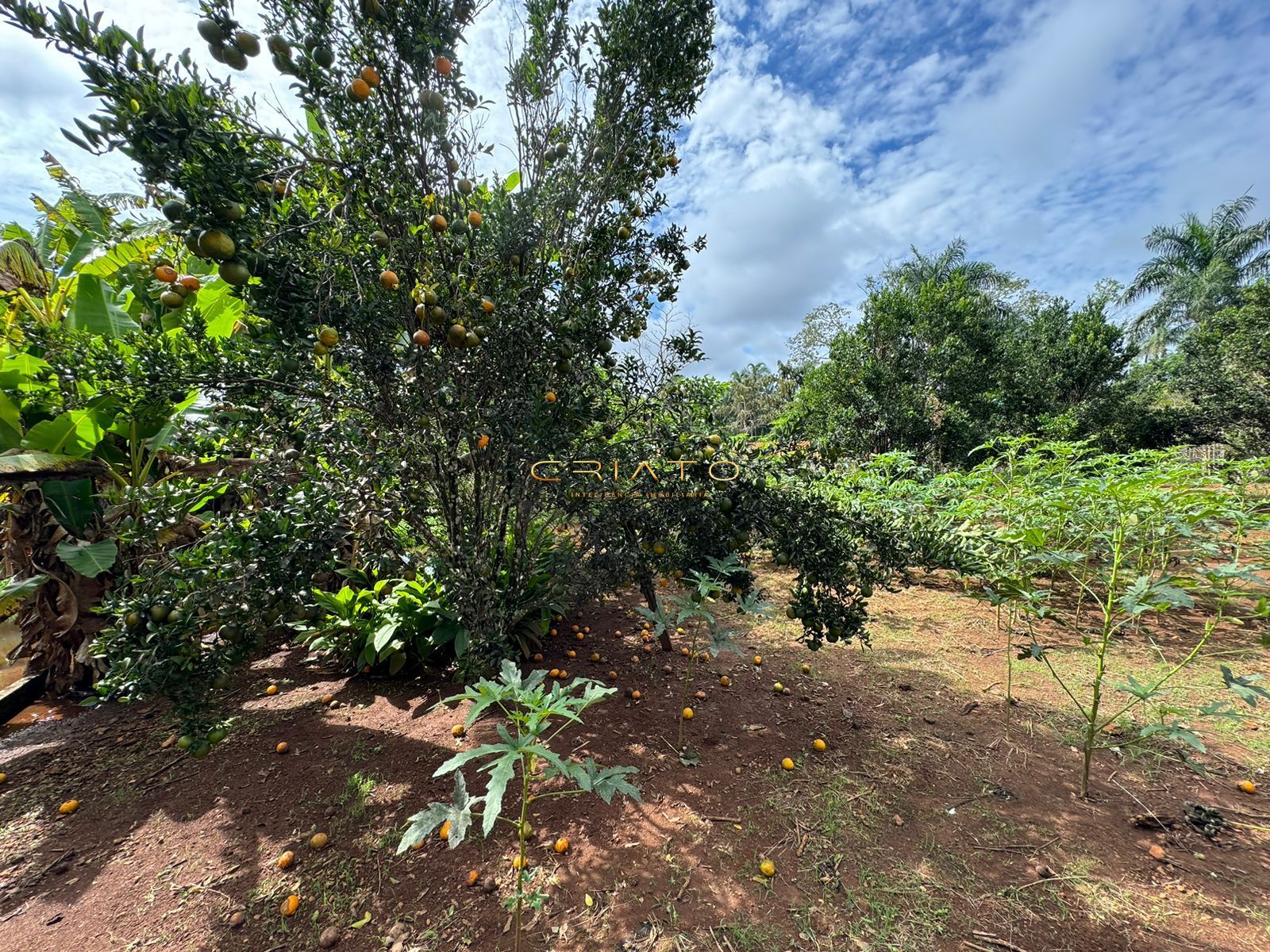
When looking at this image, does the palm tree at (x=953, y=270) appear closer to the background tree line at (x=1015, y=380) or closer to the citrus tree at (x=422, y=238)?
the background tree line at (x=1015, y=380)

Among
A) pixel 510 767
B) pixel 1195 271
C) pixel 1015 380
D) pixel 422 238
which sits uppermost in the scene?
pixel 1195 271

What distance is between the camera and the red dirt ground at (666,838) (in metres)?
1.75

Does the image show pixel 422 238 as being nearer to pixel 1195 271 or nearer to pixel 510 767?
pixel 510 767

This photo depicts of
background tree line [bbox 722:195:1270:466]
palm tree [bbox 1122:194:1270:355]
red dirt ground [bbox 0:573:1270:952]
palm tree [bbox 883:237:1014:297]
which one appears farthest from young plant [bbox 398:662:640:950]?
palm tree [bbox 1122:194:1270:355]

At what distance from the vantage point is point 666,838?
6.95ft

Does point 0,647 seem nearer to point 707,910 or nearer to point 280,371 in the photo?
point 280,371

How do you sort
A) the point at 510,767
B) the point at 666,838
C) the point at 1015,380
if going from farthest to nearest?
the point at 1015,380 < the point at 666,838 < the point at 510,767

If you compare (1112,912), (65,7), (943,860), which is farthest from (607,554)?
(65,7)

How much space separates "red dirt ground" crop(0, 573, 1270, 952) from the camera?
1.75 metres

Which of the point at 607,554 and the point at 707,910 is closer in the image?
the point at 707,910

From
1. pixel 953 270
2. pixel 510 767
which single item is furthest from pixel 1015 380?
pixel 510 767

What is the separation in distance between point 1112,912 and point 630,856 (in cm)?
174

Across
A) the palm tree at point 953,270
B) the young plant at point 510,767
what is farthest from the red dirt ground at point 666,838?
the palm tree at point 953,270

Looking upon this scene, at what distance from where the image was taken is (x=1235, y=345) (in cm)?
1177
